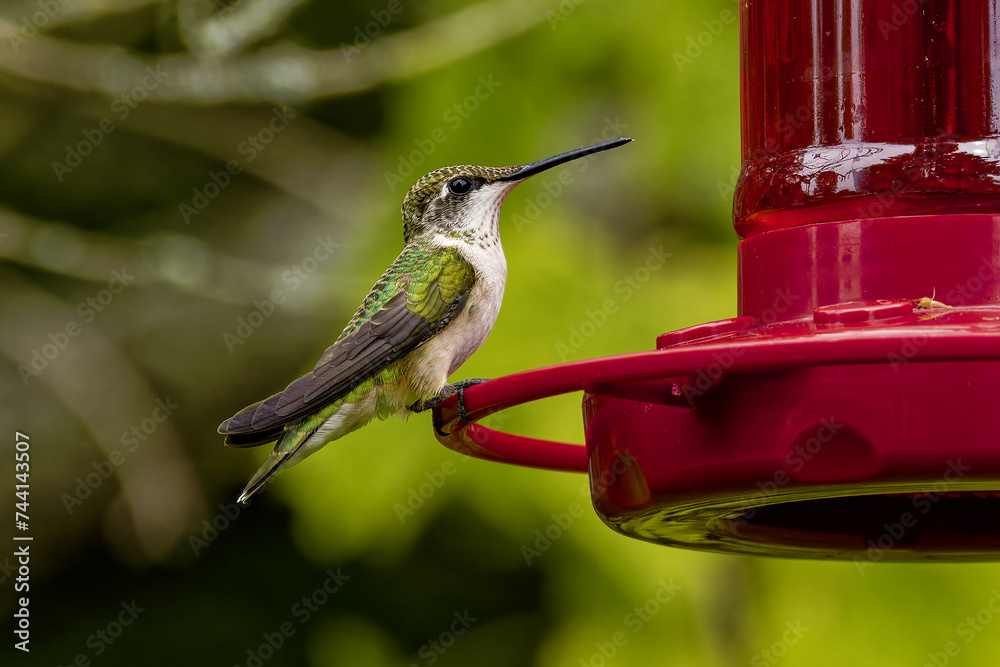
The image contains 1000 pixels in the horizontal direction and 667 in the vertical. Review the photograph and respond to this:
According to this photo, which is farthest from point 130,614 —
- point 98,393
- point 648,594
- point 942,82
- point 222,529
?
point 942,82

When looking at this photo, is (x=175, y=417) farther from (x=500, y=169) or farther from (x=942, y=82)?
(x=942, y=82)

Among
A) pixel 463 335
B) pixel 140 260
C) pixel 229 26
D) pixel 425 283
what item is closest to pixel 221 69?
pixel 229 26

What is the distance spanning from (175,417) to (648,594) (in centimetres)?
347

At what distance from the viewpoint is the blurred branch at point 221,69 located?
20.5 feet

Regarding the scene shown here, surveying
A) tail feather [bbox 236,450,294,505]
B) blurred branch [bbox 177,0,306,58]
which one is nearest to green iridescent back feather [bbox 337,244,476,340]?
tail feather [bbox 236,450,294,505]

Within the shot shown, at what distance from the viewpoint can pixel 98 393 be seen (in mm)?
7066

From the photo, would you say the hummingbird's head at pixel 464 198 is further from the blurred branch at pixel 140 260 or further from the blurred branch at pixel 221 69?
the blurred branch at pixel 140 260

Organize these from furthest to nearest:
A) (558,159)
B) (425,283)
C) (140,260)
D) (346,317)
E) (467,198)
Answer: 1. (140,260)
2. (346,317)
3. (467,198)
4. (425,283)
5. (558,159)

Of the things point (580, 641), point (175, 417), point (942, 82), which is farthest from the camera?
point (175, 417)

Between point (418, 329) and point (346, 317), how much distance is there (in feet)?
5.13

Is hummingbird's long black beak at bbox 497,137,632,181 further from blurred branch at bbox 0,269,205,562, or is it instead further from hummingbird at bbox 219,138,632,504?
blurred branch at bbox 0,269,205,562

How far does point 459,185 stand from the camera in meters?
4.78

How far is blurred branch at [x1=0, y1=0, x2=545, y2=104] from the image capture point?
20.5 ft

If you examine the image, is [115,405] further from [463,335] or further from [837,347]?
[837,347]
